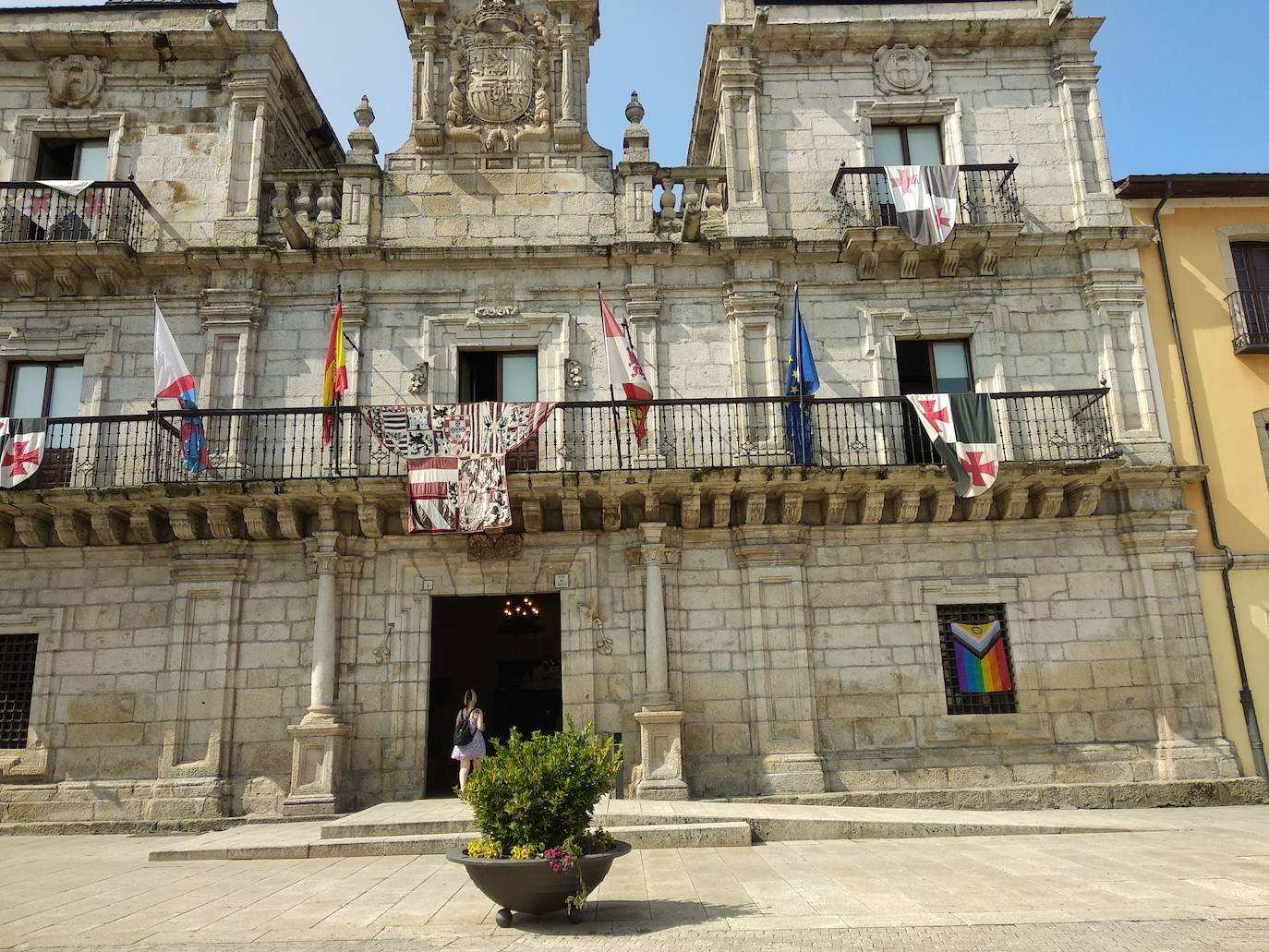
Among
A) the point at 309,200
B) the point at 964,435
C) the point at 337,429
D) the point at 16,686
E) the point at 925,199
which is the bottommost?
the point at 16,686

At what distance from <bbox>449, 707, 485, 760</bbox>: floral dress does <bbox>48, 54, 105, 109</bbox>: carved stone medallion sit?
1239 centimetres

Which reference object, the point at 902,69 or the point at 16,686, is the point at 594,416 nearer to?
the point at 902,69

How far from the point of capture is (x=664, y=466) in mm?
14484

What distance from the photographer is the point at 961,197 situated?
15.8m

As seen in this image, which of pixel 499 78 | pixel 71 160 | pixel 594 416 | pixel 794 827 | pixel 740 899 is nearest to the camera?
pixel 740 899

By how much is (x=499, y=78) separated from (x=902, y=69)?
6958 millimetres

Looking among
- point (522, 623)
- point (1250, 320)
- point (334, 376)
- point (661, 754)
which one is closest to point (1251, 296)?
point (1250, 320)

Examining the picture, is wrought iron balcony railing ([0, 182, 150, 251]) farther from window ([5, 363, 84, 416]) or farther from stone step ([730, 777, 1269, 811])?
stone step ([730, 777, 1269, 811])

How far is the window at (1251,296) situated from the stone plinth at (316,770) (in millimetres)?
15327

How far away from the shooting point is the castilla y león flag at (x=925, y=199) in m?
15.2

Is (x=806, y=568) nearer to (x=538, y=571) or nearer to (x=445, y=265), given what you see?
(x=538, y=571)

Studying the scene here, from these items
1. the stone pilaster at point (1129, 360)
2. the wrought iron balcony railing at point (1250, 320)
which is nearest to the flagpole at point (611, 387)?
the stone pilaster at point (1129, 360)

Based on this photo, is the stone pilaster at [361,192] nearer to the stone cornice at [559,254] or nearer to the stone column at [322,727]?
the stone cornice at [559,254]

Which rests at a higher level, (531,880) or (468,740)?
(468,740)
